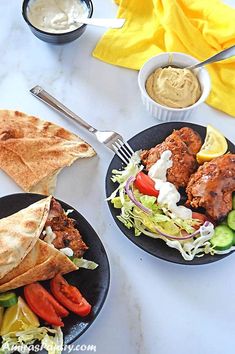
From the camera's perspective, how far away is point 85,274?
5.24ft

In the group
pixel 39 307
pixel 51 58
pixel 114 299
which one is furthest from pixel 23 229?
pixel 51 58

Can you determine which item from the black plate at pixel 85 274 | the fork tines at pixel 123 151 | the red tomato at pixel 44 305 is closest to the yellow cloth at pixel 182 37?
the fork tines at pixel 123 151

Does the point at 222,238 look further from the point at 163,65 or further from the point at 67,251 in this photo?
the point at 163,65

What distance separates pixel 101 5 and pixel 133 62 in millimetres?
356

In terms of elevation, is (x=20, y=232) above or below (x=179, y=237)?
above

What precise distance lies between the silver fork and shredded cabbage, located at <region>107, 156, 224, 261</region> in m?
0.10

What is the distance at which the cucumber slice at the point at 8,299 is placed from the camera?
1.47 meters

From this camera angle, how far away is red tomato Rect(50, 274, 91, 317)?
1503 millimetres

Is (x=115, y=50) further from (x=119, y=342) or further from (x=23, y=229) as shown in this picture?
(x=119, y=342)

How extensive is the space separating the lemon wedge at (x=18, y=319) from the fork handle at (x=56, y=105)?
720 mm

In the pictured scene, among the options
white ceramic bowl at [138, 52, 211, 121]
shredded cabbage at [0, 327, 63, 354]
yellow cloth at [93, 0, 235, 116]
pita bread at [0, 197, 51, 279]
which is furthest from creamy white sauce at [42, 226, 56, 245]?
yellow cloth at [93, 0, 235, 116]

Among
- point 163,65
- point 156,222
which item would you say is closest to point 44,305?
point 156,222

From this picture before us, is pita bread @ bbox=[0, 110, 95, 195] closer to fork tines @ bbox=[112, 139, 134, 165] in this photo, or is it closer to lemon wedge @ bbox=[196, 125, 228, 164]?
fork tines @ bbox=[112, 139, 134, 165]

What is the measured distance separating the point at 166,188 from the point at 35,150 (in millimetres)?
488
